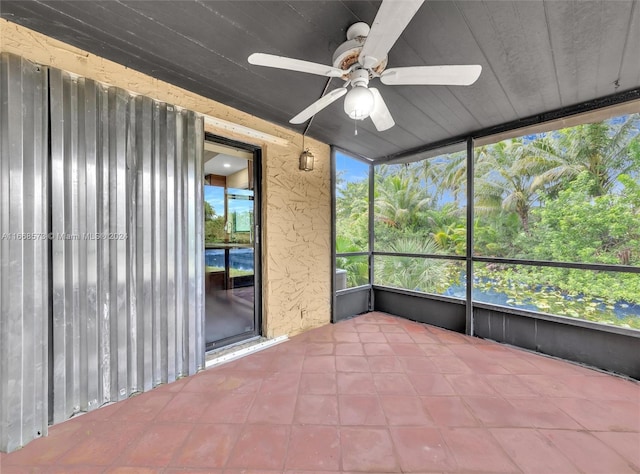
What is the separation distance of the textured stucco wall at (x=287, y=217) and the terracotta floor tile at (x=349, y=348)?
1.99 feet

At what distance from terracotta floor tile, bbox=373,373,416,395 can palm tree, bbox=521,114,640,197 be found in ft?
9.91


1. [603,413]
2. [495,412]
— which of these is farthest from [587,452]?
[603,413]

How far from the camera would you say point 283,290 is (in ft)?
9.97

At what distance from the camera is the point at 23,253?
149cm

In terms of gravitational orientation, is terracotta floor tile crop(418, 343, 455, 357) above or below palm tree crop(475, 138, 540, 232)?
below

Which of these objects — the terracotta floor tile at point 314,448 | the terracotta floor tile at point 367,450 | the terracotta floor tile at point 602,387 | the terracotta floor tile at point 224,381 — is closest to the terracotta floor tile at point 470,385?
the terracotta floor tile at point 602,387

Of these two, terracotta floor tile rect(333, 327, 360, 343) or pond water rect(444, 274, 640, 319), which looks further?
terracotta floor tile rect(333, 327, 360, 343)

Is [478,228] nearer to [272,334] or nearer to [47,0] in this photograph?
[272,334]

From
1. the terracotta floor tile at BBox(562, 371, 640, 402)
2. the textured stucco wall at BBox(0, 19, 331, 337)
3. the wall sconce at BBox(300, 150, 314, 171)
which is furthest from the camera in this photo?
the wall sconce at BBox(300, 150, 314, 171)

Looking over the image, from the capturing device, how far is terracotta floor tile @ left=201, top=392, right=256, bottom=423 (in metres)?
1.68

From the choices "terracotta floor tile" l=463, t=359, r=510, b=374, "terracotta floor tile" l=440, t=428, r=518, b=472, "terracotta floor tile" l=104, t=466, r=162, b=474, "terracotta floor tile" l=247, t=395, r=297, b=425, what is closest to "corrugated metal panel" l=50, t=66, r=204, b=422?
"terracotta floor tile" l=104, t=466, r=162, b=474

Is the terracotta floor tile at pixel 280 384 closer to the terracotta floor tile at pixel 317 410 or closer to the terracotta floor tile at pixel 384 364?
the terracotta floor tile at pixel 317 410

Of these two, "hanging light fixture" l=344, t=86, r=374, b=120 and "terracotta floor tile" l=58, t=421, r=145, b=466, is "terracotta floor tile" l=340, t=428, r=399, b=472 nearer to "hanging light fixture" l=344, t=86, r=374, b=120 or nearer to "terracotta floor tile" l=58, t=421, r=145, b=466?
"terracotta floor tile" l=58, t=421, r=145, b=466

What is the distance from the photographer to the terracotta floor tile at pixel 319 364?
2.33 m
